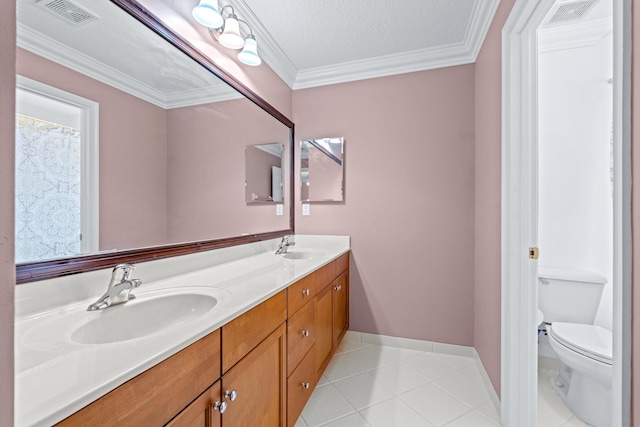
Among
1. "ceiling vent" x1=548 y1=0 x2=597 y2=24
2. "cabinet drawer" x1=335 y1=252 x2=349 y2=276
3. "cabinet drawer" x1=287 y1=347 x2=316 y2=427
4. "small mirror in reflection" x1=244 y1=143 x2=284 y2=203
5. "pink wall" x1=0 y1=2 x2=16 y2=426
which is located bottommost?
"cabinet drawer" x1=287 y1=347 x2=316 y2=427

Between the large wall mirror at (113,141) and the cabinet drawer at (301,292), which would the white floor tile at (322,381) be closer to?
the cabinet drawer at (301,292)

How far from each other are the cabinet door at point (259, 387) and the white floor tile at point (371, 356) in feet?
3.22

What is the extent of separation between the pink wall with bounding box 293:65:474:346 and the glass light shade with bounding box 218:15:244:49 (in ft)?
3.25

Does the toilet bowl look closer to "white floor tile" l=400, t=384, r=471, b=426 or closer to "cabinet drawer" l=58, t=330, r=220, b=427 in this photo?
"white floor tile" l=400, t=384, r=471, b=426

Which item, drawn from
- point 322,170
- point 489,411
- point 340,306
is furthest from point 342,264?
point 489,411

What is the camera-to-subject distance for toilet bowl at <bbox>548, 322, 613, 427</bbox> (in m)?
1.30

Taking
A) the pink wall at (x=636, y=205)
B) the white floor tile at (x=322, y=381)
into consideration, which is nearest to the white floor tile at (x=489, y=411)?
the white floor tile at (x=322, y=381)

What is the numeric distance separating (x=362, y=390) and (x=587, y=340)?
4.04 feet

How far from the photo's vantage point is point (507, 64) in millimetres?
1354

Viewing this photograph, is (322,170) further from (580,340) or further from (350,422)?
(580,340)

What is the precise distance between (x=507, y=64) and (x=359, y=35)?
99 cm

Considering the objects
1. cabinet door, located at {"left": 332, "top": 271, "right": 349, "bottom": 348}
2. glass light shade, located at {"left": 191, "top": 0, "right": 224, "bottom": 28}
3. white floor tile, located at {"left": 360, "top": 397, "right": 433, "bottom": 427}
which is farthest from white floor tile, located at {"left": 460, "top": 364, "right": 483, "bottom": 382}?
glass light shade, located at {"left": 191, "top": 0, "right": 224, "bottom": 28}

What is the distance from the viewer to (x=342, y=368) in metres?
1.92

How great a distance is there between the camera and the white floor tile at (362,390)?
1.59m
